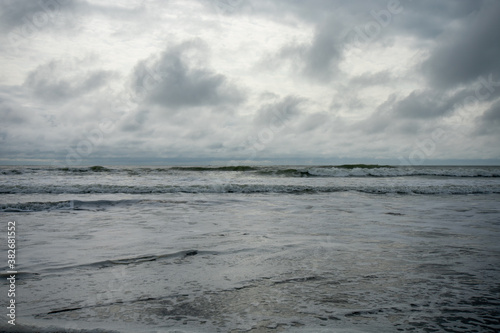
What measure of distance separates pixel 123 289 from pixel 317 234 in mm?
3786

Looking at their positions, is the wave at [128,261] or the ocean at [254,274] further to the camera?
the wave at [128,261]

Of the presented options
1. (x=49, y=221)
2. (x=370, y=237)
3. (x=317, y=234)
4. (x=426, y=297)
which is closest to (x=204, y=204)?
(x=49, y=221)

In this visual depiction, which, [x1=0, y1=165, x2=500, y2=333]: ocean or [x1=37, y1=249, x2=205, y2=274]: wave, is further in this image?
[x1=37, y1=249, x2=205, y2=274]: wave

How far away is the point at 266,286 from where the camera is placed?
318 centimetres

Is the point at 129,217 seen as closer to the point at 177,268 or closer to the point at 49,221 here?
the point at 49,221

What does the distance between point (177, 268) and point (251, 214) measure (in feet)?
15.5

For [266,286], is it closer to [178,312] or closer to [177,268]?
[178,312]

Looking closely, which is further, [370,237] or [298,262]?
[370,237]

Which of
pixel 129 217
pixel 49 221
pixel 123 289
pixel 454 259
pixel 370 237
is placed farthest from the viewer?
pixel 129 217

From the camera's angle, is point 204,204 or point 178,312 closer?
point 178,312

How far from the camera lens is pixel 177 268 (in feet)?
12.7

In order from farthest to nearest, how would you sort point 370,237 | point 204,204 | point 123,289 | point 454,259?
1. point 204,204
2. point 370,237
3. point 454,259
4. point 123,289

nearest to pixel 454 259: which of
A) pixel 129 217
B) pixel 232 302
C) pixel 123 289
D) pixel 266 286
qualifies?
pixel 266 286

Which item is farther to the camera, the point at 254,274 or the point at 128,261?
the point at 128,261
